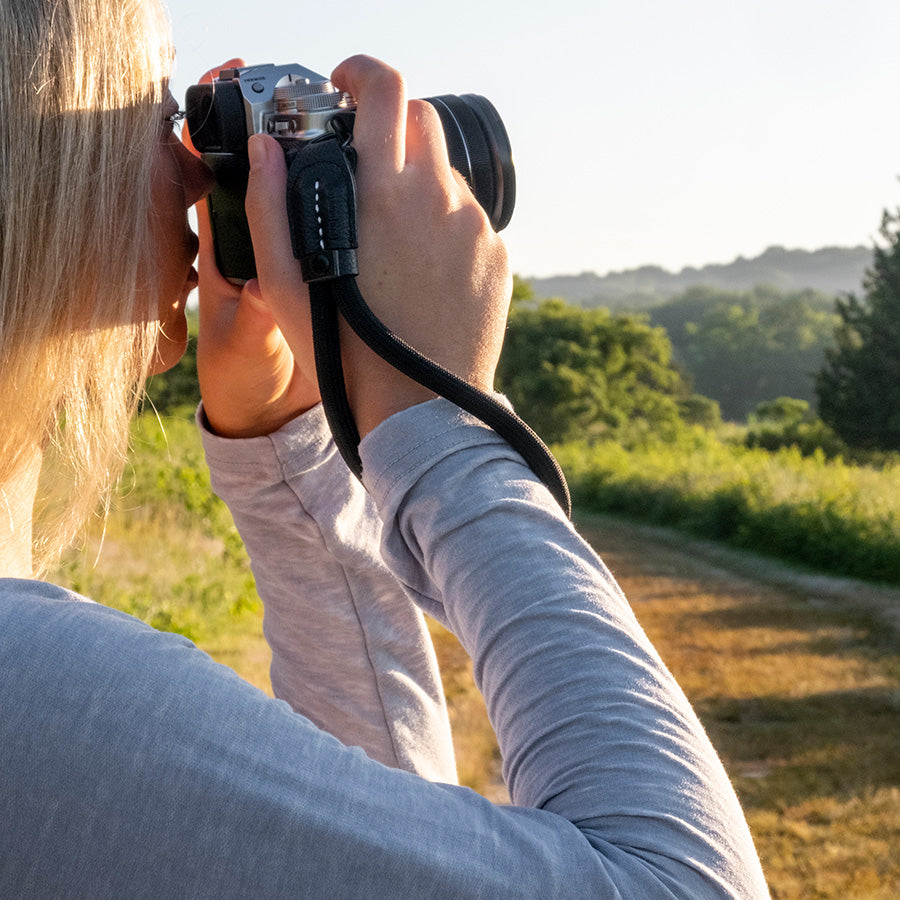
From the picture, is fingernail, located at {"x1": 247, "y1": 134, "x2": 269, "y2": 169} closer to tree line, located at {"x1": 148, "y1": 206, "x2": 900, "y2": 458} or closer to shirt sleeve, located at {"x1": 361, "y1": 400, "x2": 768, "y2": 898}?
shirt sleeve, located at {"x1": 361, "y1": 400, "x2": 768, "y2": 898}

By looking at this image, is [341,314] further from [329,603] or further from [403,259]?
[329,603]

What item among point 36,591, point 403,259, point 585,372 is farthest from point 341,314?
point 585,372

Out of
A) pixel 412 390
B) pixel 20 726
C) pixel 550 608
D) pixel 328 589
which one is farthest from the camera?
pixel 328 589

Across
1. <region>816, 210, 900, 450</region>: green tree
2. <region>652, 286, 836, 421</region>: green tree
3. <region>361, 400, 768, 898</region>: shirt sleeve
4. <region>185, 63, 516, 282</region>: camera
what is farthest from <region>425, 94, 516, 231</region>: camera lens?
<region>652, 286, 836, 421</region>: green tree

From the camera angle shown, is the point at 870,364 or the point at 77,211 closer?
the point at 77,211

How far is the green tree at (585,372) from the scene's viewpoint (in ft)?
121

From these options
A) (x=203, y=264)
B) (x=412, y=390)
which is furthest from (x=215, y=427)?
(x=412, y=390)

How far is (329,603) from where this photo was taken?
1.08 m

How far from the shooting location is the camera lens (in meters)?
1.05

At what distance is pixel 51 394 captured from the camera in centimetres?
81

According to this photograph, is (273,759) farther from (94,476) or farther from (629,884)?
(94,476)

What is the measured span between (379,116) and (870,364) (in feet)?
Answer: 98.1

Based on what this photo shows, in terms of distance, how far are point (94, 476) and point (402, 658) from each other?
38cm

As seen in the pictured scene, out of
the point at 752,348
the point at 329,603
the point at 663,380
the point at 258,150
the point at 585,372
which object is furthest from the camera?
the point at 752,348
